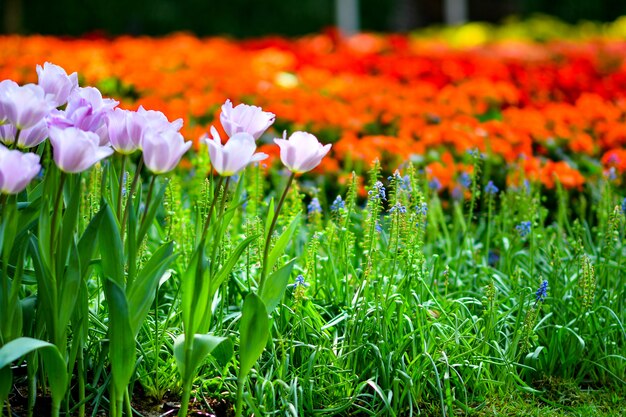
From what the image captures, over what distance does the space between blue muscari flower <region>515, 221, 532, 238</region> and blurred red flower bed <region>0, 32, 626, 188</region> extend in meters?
0.80

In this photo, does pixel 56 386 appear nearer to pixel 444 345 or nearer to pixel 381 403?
pixel 381 403

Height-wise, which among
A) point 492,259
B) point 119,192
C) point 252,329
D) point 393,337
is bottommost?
point 492,259

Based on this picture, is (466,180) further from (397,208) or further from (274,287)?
(274,287)

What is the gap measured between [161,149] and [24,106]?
0.32 m

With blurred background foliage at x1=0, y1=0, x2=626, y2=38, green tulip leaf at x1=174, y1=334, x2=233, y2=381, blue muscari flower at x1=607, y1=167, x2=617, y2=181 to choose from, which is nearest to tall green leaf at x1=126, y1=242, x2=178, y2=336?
green tulip leaf at x1=174, y1=334, x2=233, y2=381

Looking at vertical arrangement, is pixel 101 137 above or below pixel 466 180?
above

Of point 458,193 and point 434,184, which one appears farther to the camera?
point 458,193

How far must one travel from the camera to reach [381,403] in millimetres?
2322

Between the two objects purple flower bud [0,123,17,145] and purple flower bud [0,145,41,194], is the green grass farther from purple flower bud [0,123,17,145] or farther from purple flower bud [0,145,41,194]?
purple flower bud [0,145,41,194]

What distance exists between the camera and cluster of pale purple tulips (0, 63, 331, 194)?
1.71 meters

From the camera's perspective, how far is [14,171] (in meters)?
1.69

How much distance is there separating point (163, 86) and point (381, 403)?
409 centimetres

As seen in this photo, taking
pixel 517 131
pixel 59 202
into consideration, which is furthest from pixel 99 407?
pixel 517 131

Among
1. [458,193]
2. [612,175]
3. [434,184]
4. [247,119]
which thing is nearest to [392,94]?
[458,193]
